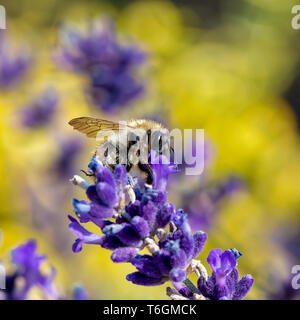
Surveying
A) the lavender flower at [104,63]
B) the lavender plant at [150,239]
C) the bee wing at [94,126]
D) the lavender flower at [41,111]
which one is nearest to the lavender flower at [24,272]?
the bee wing at [94,126]

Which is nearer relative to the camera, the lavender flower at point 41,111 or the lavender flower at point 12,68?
the lavender flower at point 41,111

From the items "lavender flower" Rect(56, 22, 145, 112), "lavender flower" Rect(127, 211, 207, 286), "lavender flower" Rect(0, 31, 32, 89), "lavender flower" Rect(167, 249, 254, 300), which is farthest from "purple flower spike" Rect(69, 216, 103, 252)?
"lavender flower" Rect(0, 31, 32, 89)

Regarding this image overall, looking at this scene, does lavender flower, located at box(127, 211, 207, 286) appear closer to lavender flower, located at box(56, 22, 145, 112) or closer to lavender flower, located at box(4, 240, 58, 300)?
lavender flower, located at box(4, 240, 58, 300)

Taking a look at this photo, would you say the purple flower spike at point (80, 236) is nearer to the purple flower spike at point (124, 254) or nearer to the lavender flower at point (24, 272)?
the purple flower spike at point (124, 254)

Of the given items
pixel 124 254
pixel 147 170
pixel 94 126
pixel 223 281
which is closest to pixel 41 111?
pixel 94 126

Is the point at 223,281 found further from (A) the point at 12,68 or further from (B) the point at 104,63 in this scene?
(A) the point at 12,68
